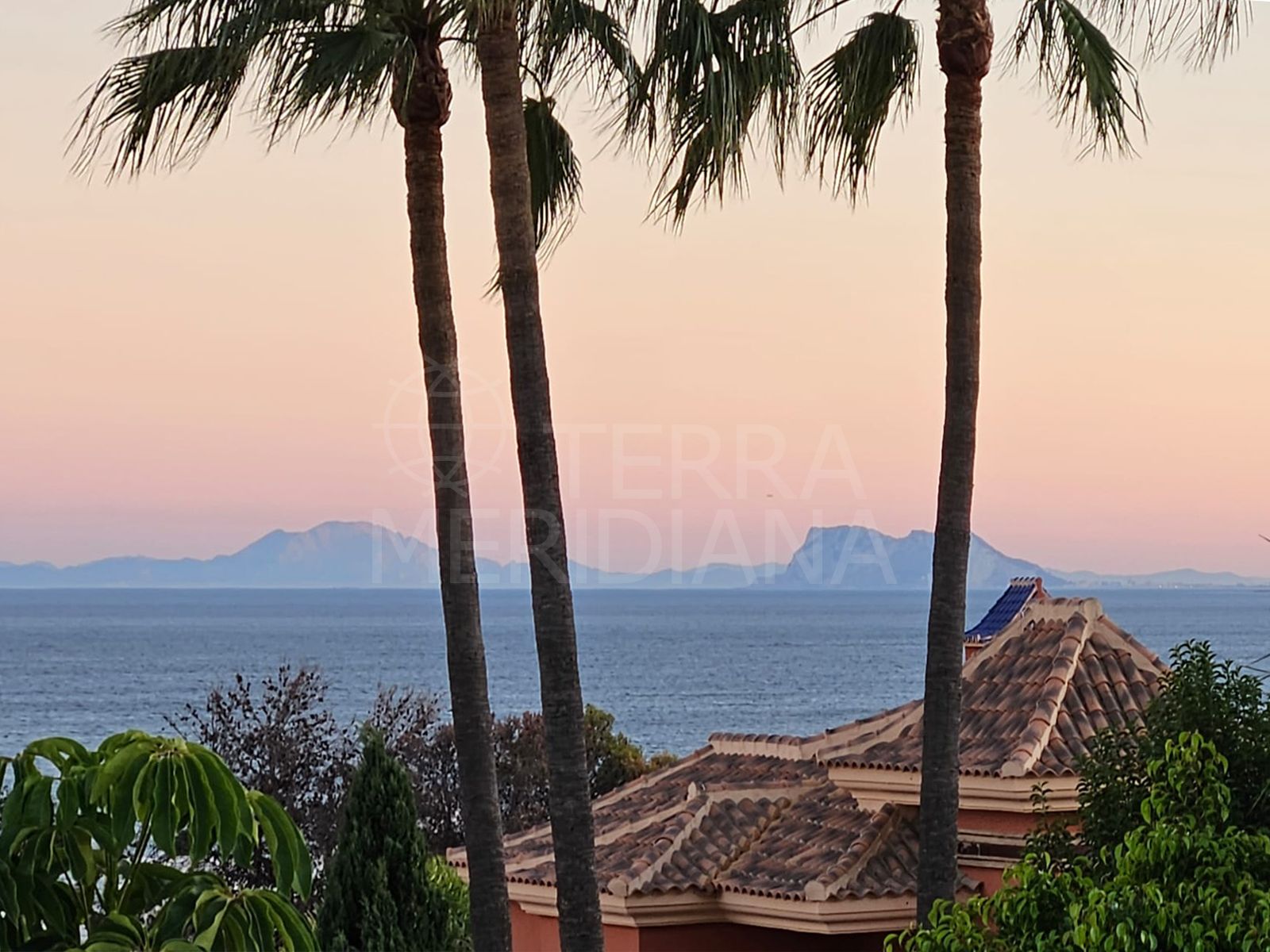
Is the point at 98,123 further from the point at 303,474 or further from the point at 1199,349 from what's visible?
the point at 303,474

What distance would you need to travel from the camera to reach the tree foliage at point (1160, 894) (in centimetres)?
522

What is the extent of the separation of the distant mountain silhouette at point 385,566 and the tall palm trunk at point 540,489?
148 ft

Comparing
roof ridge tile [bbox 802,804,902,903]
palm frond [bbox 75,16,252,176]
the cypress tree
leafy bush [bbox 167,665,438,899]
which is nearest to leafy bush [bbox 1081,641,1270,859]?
roof ridge tile [bbox 802,804,902,903]

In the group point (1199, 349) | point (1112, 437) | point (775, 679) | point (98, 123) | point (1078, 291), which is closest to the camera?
point (98, 123)

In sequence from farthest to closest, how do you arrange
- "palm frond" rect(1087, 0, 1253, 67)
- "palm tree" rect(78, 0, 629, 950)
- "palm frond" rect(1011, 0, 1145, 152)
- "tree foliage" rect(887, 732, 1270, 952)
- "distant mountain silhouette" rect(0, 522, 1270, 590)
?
"distant mountain silhouette" rect(0, 522, 1270, 590), "palm frond" rect(1011, 0, 1145, 152), "palm frond" rect(1087, 0, 1253, 67), "palm tree" rect(78, 0, 629, 950), "tree foliage" rect(887, 732, 1270, 952)

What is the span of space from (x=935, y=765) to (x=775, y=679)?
98138mm

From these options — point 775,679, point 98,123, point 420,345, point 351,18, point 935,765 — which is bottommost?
point 775,679

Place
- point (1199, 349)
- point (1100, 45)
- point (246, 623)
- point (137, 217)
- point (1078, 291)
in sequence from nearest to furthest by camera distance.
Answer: point (1100, 45) < point (1199, 349) < point (1078, 291) < point (137, 217) < point (246, 623)

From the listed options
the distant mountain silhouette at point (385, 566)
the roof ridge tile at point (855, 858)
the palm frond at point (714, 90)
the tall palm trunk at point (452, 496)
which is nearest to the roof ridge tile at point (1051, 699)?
the roof ridge tile at point (855, 858)

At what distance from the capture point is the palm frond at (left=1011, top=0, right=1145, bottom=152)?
1089 cm

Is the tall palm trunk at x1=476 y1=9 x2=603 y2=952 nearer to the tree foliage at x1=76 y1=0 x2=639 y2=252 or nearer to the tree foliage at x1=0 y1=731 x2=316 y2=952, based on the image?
the tree foliage at x1=76 y1=0 x2=639 y2=252

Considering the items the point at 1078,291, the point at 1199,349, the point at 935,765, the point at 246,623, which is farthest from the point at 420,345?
Answer: the point at 246,623

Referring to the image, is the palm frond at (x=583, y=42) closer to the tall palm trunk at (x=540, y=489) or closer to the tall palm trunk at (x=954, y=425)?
the tall palm trunk at (x=540, y=489)

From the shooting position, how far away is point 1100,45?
10.9 meters
